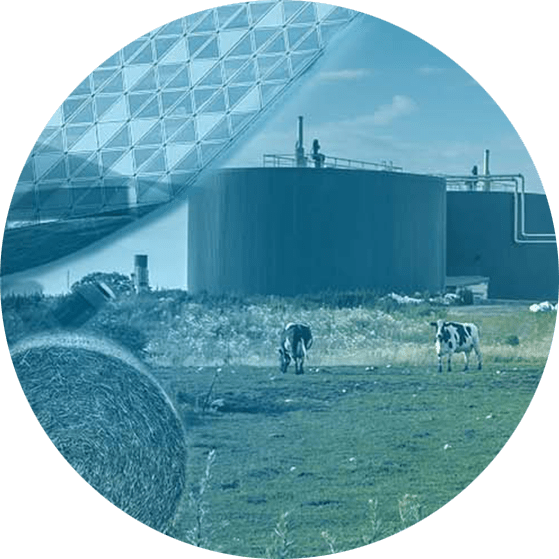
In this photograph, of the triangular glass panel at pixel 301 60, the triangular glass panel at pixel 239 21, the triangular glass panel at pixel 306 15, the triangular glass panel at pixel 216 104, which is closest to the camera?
the triangular glass panel at pixel 301 60

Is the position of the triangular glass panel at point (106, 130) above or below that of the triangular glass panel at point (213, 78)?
below

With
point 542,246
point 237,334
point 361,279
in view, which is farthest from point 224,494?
point 542,246

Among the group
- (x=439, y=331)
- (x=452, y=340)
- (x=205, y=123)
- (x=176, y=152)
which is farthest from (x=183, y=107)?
(x=452, y=340)

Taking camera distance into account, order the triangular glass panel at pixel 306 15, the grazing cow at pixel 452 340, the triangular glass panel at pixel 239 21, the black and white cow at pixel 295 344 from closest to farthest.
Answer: the black and white cow at pixel 295 344 → the grazing cow at pixel 452 340 → the triangular glass panel at pixel 306 15 → the triangular glass panel at pixel 239 21

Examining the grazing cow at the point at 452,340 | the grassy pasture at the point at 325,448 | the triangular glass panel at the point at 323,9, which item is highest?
the triangular glass panel at the point at 323,9

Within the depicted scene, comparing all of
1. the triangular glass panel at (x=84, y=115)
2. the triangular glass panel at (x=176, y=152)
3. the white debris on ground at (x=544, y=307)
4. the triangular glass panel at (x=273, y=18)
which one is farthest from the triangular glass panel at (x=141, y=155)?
the white debris on ground at (x=544, y=307)

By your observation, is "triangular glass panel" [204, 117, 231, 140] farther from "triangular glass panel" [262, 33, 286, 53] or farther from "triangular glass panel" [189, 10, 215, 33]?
"triangular glass panel" [189, 10, 215, 33]

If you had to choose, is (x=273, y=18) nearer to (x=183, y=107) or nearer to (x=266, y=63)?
(x=266, y=63)

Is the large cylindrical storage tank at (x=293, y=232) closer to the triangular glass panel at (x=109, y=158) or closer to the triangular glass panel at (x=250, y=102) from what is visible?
the triangular glass panel at (x=250, y=102)
